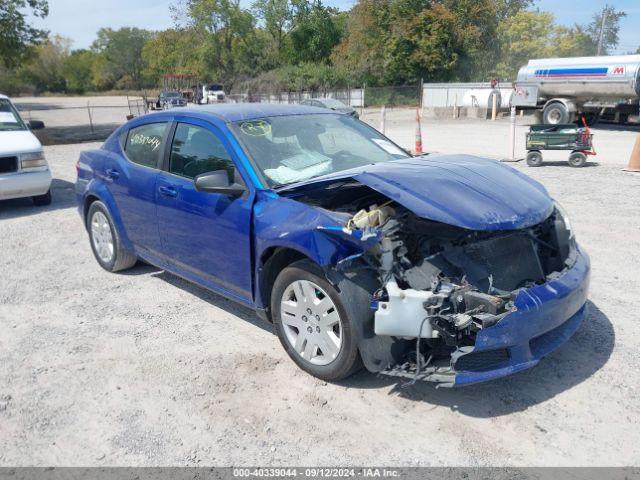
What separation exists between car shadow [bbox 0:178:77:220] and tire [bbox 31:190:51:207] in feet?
0.23

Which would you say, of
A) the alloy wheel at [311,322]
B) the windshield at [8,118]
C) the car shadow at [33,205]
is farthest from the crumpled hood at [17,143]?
the alloy wheel at [311,322]

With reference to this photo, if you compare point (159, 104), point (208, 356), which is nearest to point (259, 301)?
point (208, 356)

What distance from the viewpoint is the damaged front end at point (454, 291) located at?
310 cm

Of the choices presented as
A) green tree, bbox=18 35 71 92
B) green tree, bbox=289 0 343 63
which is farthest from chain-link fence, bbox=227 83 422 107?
green tree, bbox=18 35 71 92

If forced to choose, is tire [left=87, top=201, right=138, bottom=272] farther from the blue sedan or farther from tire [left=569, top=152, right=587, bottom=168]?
tire [left=569, top=152, right=587, bottom=168]

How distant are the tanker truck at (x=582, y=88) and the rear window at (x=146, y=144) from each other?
2040 cm

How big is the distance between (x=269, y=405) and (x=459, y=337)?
127cm

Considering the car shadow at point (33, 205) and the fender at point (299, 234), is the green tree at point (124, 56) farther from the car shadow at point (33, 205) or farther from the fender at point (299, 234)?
the fender at point (299, 234)

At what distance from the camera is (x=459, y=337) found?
3170 millimetres

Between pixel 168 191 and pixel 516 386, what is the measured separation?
3104mm

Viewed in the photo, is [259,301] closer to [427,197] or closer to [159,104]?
[427,197]

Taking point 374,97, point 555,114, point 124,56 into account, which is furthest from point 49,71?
point 555,114

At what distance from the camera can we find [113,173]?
17.8 feet

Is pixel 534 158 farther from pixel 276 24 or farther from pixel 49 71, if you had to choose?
pixel 49 71
